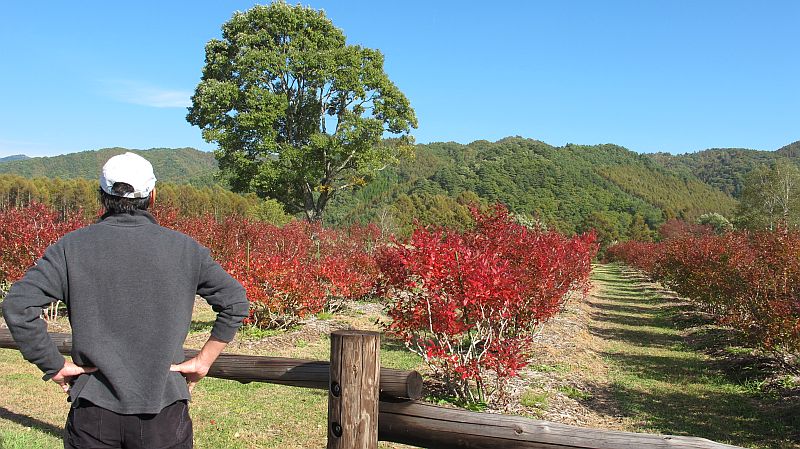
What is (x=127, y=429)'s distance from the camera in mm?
2207

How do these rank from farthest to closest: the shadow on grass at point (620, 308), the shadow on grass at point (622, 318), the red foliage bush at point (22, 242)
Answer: the shadow on grass at point (620, 308), the shadow on grass at point (622, 318), the red foliage bush at point (22, 242)

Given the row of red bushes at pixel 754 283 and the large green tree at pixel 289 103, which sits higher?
the large green tree at pixel 289 103

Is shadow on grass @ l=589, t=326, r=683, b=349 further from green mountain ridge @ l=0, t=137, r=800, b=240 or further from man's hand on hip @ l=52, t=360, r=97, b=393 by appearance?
green mountain ridge @ l=0, t=137, r=800, b=240

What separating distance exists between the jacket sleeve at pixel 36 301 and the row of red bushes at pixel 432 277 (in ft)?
16.2

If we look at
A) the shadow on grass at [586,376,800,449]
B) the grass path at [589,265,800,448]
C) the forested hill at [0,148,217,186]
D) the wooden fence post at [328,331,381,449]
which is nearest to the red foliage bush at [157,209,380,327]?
the grass path at [589,265,800,448]

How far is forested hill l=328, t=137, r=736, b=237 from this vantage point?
77875 mm

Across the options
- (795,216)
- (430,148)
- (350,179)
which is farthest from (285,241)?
(430,148)

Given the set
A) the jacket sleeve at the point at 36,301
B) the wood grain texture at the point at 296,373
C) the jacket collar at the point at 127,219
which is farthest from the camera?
the wood grain texture at the point at 296,373

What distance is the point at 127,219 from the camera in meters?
2.26

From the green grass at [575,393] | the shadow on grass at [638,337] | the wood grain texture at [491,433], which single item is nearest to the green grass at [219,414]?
the wood grain texture at [491,433]

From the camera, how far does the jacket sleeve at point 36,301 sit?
2105mm

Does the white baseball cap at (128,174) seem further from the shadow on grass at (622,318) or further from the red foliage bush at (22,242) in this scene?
the shadow on grass at (622,318)

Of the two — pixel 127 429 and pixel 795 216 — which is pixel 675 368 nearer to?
pixel 127 429

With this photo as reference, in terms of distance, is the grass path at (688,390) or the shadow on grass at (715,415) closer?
the shadow on grass at (715,415)
